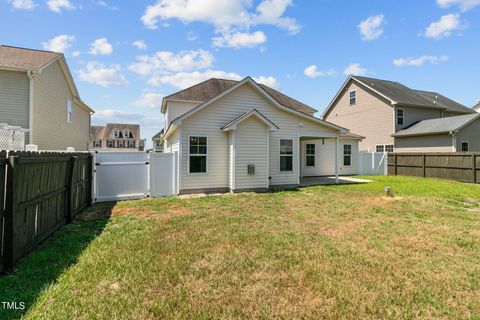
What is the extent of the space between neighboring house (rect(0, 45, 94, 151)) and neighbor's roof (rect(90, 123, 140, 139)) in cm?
5098

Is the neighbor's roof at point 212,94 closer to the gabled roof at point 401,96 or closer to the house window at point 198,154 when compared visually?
the gabled roof at point 401,96

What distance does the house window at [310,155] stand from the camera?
16.6m

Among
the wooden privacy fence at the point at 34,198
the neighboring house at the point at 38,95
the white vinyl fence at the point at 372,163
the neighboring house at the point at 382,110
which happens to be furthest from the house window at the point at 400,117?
the neighboring house at the point at 38,95

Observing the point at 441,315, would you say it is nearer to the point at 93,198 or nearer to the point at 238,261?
the point at 238,261

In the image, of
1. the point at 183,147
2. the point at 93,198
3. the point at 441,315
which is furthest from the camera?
the point at 183,147

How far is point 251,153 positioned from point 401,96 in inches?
755

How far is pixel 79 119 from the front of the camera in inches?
742

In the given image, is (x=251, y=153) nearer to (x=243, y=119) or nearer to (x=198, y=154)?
(x=243, y=119)

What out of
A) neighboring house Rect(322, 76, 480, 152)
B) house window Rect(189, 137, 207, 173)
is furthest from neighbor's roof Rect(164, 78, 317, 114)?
house window Rect(189, 137, 207, 173)

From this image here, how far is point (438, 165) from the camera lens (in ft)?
52.2

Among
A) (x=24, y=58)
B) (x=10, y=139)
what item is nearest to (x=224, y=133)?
(x=10, y=139)

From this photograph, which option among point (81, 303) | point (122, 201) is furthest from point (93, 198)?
point (81, 303)

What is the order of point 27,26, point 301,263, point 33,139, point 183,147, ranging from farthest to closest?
1. point 33,139
2. point 183,147
3. point 27,26
4. point 301,263

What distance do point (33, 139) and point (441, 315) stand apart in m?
14.8
